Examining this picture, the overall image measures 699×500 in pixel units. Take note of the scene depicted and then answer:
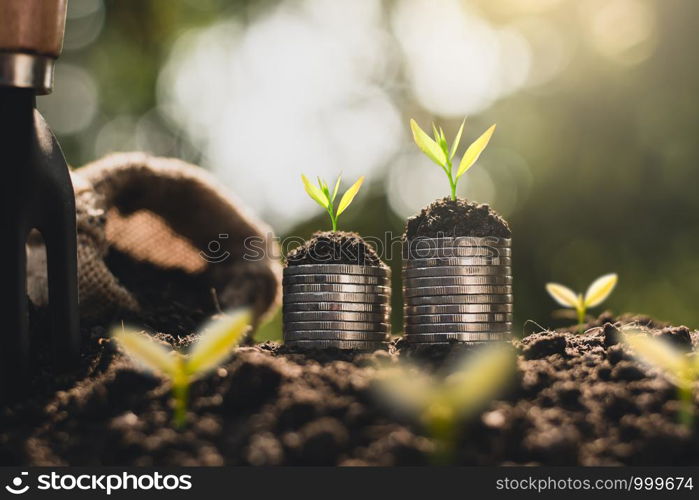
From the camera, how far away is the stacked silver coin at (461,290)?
62.8 inches

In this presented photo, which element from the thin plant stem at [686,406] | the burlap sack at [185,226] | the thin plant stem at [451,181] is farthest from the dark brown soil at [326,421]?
the burlap sack at [185,226]

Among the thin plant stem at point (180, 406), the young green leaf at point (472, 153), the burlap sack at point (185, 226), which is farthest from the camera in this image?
the burlap sack at point (185, 226)

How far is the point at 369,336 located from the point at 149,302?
1037 millimetres

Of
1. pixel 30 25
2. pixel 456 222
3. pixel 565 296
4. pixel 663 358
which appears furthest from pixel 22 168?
pixel 565 296

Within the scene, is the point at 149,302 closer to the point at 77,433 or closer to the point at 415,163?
the point at 77,433

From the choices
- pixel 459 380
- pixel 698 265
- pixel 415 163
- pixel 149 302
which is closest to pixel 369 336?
pixel 459 380

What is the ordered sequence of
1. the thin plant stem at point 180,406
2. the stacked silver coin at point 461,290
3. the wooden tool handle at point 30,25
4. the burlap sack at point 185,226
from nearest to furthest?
the thin plant stem at point 180,406 → the wooden tool handle at point 30,25 → the stacked silver coin at point 461,290 → the burlap sack at point 185,226

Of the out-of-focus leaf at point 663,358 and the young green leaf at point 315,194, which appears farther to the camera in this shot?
the young green leaf at point 315,194

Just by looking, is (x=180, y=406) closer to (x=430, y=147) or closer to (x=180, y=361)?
(x=180, y=361)

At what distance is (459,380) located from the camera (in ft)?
3.97

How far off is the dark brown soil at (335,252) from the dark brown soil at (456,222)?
0.35 feet

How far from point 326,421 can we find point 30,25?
97 centimetres

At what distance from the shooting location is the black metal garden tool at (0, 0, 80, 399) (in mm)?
1414

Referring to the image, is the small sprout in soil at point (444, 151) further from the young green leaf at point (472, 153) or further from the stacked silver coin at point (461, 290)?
the stacked silver coin at point (461, 290)
